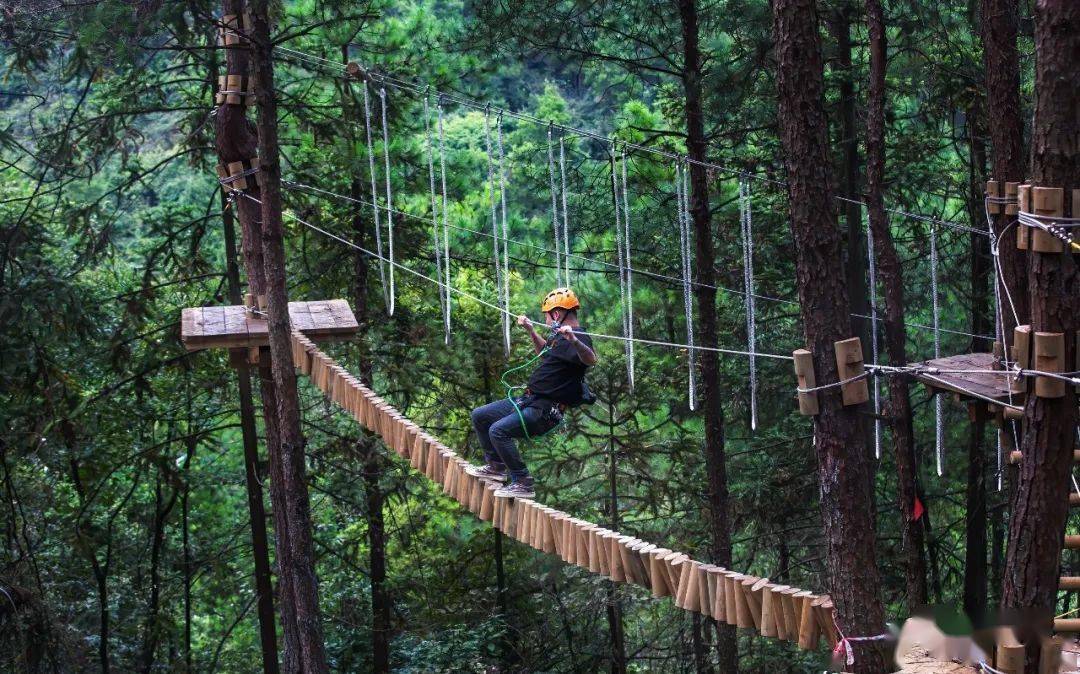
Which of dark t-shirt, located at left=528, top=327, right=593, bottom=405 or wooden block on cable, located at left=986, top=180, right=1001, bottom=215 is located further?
wooden block on cable, located at left=986, top=180, right=1001, bottom=215

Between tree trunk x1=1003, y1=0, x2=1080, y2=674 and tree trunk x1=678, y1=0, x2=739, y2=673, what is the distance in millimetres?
3664

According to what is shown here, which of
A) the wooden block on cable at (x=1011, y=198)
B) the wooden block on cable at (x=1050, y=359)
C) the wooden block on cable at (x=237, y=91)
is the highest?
the wooden block on cable at (x=237, y=91)

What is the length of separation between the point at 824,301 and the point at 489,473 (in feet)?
5.24

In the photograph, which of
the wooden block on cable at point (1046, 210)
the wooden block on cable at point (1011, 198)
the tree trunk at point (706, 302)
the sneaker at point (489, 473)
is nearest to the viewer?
the wooden block on cable at point (1046, 210)

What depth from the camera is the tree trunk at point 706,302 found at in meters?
7.16

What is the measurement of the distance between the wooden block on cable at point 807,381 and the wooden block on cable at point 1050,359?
81cm

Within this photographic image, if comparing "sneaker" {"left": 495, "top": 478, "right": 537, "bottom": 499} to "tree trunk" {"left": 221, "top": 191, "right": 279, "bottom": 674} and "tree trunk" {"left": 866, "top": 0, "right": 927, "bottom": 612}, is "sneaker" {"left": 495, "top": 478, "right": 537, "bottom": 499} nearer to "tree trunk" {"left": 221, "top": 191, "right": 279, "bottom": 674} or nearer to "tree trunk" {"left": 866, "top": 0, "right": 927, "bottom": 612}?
"tree trunk" {"left": 866, "top": 0, "right": 927, "bottom": 612}

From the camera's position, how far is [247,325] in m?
6.00

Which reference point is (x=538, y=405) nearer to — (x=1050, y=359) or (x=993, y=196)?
(x=1050, y=359)

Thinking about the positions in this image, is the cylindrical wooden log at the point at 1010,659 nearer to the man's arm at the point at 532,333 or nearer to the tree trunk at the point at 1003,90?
the man's arm at the point at 532,333

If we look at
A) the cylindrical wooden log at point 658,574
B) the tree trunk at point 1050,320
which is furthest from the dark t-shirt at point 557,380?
the tree trunk at point 1050,320

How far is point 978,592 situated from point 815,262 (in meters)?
5.30

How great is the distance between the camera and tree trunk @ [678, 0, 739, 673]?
7160 mm

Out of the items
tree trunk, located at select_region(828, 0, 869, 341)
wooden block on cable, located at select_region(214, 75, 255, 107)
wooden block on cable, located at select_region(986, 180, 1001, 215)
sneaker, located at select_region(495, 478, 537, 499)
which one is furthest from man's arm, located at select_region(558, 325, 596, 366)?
tree trunk, located at select_region(828, 0, 869, 341)
